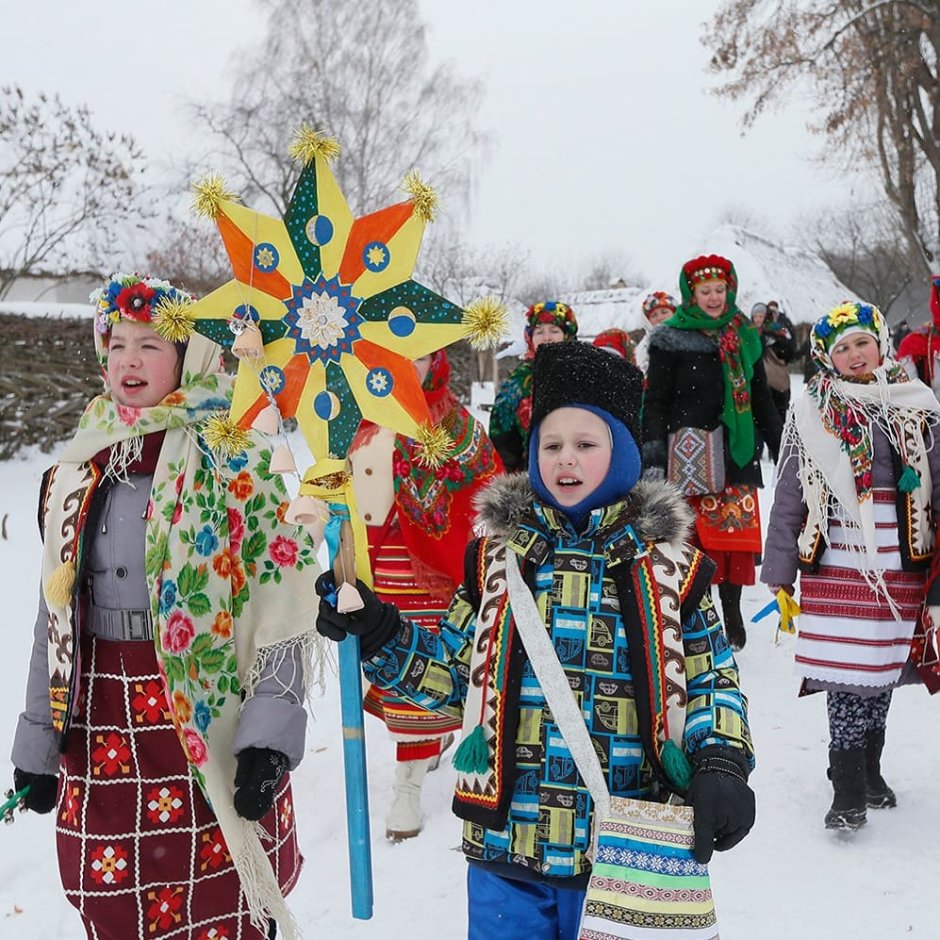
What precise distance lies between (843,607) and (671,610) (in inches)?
72.1

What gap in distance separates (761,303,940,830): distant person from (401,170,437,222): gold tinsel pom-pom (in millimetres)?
2072

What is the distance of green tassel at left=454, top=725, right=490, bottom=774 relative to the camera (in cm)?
181

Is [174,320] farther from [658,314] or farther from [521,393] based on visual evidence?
[658,314]

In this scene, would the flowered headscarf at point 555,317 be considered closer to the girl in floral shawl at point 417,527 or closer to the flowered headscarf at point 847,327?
the girl in floral shawl at point 417,527

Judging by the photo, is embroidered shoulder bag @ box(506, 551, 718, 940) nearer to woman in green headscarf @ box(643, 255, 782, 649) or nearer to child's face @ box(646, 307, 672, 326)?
woman in green headscarf @ box(643, 255, 782, 649)

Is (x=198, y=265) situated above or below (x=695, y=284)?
above

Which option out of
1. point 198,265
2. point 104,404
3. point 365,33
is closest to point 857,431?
point 104,404

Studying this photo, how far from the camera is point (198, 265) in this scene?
688 inches

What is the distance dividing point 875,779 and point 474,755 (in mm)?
2355

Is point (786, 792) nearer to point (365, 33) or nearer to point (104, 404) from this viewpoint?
point (104, 404)

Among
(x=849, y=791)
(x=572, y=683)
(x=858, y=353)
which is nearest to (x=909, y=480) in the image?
(x=858, y=353)

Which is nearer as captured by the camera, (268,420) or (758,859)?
(268,420)

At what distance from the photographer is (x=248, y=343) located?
5.98 feet

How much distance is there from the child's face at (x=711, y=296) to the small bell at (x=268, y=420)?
3536 millimetres
